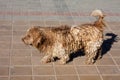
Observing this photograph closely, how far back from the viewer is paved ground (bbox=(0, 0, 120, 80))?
914 cm

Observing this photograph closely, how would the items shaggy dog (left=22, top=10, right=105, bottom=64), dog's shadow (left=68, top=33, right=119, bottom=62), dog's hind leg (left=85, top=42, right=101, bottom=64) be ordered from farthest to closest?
1. dog's shadow (left=68, top=33, right=119, bottom=62)
2. dog's hind leg (left=85, top=42, right=101, bottom=64)
3. shaggy dog (left=22, top=10, right=105, bottom=64)

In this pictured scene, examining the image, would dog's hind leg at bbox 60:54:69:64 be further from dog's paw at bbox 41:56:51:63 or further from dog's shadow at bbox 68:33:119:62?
dog's shadow at bbox 68:33:119:62

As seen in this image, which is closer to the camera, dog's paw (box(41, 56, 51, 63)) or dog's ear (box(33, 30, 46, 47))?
dog's ear (box(33, 30, 46, 47))

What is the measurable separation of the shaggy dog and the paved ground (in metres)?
0.47

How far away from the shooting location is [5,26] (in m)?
12.6

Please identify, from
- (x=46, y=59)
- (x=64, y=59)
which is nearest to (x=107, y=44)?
(x=64, y=59)

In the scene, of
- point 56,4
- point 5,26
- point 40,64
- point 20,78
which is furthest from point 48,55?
point 56,4

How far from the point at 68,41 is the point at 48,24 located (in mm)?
4052

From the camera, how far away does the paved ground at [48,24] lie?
9141 millimetres

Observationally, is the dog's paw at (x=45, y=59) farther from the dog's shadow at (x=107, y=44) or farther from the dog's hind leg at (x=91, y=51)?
the dog's hind leg at (x=91, y=51)

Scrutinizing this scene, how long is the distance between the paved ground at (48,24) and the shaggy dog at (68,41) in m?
0.47

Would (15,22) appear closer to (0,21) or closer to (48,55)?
(0,21)

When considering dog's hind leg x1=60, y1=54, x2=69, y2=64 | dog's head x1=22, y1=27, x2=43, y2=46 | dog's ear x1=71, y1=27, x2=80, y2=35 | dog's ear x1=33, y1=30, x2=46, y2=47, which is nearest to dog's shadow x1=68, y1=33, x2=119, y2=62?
dog's hind leg x1=60, y1=54, x2=69, y2=64

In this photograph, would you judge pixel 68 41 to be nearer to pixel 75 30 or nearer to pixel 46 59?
pixel 75 30
